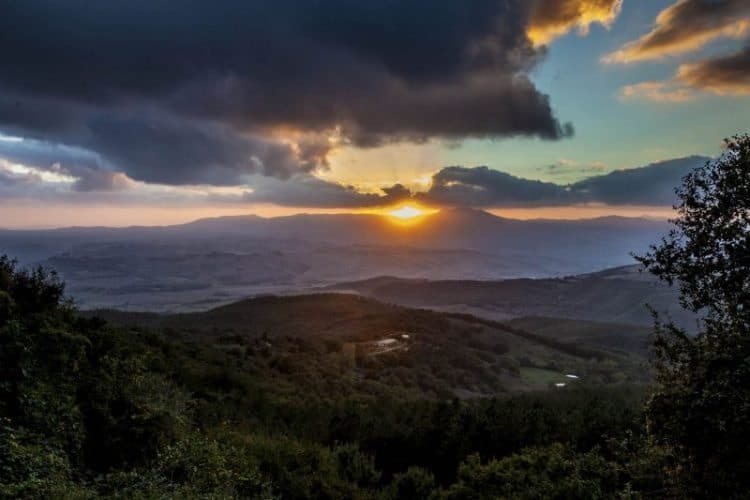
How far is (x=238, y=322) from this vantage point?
375ft

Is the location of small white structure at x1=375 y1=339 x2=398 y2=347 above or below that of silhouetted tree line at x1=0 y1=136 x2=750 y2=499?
below

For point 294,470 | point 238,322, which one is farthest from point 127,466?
point 238,322

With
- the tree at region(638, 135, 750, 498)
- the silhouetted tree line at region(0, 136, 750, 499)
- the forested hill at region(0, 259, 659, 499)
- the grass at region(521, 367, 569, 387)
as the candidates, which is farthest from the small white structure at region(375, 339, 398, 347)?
the tree at region(638, 135, 750, 498)

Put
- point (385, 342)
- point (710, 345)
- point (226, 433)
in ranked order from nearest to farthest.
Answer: point (710, 345), point (226, 433), point (385, 342)

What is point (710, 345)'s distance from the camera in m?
13.2

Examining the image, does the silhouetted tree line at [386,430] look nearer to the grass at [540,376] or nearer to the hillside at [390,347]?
the hillside at [390,347]

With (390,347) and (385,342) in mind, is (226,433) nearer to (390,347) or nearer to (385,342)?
(390,347)

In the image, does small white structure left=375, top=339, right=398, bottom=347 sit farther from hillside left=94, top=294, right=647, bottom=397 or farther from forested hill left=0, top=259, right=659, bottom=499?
forested hill left=0, top=259, right=659, bottom=499

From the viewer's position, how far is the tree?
12.1 metres

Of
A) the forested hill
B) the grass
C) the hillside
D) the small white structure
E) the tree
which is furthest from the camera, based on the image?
Result: the small white structure

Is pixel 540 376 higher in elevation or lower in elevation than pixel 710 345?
lower

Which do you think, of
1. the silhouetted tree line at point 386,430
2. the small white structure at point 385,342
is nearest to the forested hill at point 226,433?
the silhouetted tree line at point 386,430

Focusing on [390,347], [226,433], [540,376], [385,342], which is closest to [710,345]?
[226,433]

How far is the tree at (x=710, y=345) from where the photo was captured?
39.7 ft
